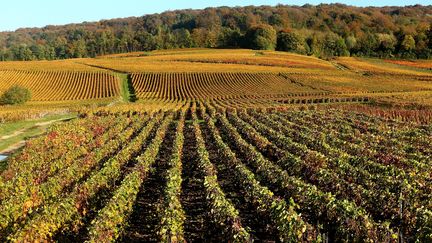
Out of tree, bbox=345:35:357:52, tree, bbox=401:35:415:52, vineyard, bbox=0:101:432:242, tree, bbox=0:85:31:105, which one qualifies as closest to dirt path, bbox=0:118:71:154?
vineyard, bbox=0:101:432:242

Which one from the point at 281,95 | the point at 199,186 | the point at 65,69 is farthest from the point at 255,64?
the point at 199,186

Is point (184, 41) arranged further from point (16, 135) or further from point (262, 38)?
point (16, 135)

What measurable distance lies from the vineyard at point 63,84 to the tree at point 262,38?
7581 cm

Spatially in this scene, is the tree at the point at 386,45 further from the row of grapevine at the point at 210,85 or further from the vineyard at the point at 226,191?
the vineyard at the point at 226,191

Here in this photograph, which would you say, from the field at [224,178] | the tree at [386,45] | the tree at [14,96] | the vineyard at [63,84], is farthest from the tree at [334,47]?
the tree at [14,96]

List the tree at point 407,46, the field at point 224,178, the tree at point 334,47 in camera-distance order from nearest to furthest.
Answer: the field at point 224,178 < the tree at point 407,46 < the tree at point 334,47

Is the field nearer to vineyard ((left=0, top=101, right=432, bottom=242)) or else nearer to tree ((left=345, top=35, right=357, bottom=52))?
vineyard ((left=0, top=101, right=432, bottom=242))

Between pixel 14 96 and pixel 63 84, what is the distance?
57.2 ft

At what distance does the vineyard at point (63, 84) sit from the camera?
248 feet

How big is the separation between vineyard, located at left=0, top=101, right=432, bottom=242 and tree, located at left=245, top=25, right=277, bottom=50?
12327cm

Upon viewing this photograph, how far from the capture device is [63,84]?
83.9m

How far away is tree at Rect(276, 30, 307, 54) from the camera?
156 metres

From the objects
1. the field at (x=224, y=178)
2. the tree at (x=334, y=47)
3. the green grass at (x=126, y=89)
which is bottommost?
the green grass at (x=126, y=89)

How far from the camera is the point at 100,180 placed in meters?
20.2
